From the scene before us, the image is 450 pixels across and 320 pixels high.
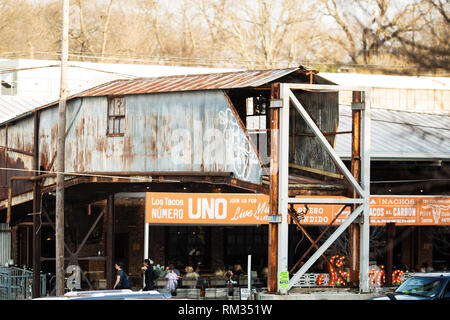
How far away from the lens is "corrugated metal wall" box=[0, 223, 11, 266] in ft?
138

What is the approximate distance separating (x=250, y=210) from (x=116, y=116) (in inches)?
269

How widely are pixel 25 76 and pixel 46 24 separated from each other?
30.2 meters

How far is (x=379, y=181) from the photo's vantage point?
37250mm

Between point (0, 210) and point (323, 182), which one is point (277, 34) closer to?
point (0, 210)

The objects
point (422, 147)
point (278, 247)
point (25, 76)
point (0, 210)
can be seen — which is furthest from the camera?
point (25, 76)

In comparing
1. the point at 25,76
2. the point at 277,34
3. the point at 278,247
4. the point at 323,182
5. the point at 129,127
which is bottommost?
the point at 278,247

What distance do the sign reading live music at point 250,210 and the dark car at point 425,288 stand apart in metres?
10.8

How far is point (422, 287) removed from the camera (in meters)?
19.4

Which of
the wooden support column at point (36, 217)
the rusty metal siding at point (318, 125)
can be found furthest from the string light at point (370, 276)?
the wooden support column at point (36, 217)

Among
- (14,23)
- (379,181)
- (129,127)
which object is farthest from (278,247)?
(14,23)

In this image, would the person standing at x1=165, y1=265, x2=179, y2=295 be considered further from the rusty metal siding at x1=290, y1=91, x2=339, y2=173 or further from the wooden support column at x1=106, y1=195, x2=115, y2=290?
the rusty metal siding at x1=290, y1=91, x2=339, y2=173

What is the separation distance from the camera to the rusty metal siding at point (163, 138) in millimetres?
25328

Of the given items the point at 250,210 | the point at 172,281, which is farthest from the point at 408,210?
the point at 172,281

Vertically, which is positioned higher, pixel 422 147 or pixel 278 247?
pixel 422 147
